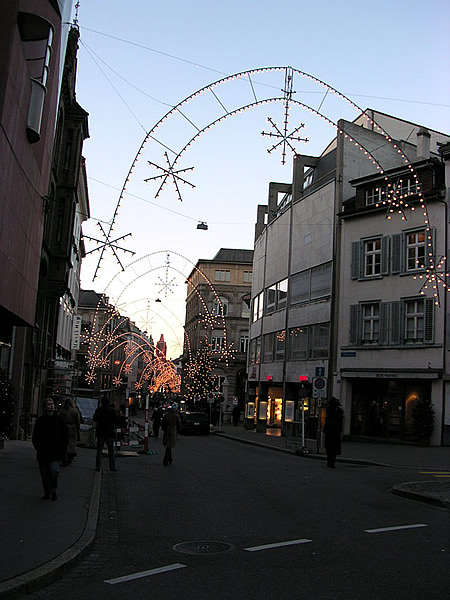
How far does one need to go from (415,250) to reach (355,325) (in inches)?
191

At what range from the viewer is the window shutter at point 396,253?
31.0 m

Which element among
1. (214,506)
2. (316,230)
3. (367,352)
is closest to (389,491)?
(214,506)

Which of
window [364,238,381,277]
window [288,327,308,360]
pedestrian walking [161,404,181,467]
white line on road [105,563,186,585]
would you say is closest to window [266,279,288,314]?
window [288,327,308,360]

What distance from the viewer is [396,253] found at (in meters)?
31.2

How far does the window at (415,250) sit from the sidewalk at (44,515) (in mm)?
11581

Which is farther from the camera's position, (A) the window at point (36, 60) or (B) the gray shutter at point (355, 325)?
(B) the gray shutter at point (355, 325)

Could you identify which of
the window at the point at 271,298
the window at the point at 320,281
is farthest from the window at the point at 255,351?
the window at the point at 320,281

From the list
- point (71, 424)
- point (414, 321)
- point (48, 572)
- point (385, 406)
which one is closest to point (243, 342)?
point (385, 406)

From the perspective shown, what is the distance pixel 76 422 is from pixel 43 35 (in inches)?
413

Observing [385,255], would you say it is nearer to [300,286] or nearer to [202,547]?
[300,286]

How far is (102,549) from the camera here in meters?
8.22

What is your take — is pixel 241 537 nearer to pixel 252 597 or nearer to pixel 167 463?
pixel 252 597

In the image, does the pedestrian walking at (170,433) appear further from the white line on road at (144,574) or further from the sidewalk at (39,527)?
the white line on road at (144,574)

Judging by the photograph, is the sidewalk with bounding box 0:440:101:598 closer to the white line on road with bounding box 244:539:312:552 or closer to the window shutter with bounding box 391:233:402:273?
the white line on road with bounding box 244:539:312:552
